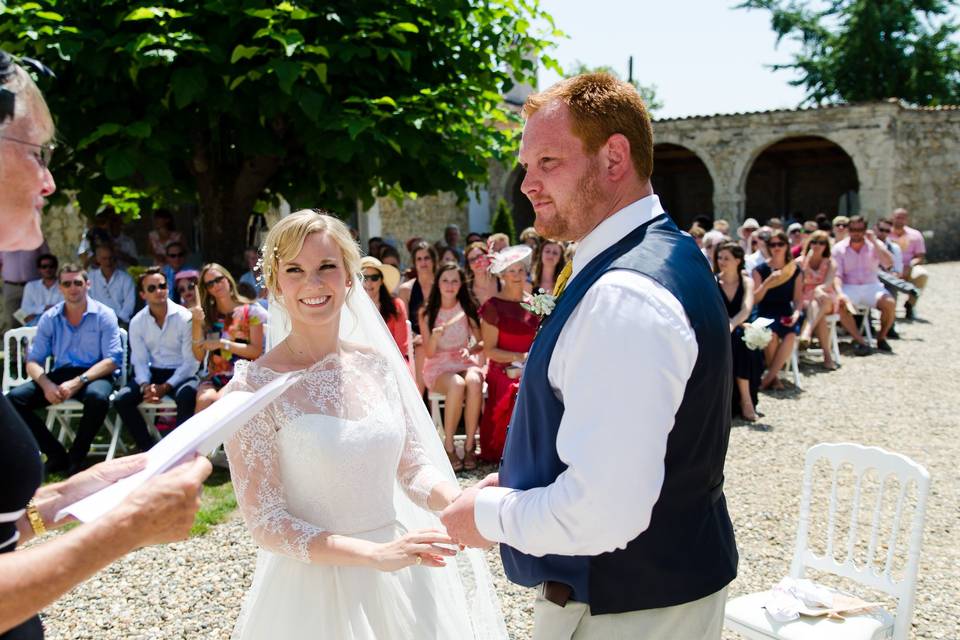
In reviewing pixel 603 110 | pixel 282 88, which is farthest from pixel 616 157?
pixel 282 88

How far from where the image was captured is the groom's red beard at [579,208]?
6.16 ft

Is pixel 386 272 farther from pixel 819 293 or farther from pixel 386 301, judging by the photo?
pixel 819 293

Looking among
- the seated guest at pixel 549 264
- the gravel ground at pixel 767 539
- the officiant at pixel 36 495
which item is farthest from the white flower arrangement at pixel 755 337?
the officiant at pixel 36 495

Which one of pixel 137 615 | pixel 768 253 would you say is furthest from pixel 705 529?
pixel 768 253

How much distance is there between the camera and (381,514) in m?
2.62

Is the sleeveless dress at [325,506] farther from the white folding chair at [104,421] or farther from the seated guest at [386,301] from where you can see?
the white folding chair at [104,421]

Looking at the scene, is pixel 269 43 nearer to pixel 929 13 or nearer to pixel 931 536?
pixel 931 536

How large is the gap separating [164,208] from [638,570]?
33.9 ft

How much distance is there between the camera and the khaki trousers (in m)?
1.79

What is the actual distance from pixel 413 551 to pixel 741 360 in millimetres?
→ 6679

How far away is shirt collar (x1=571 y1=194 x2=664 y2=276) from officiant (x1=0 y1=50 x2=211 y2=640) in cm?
94

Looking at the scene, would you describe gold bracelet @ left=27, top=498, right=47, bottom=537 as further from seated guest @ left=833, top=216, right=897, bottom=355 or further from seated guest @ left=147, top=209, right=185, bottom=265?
seated guest @ left=833, top=216, right=897, bottom=355

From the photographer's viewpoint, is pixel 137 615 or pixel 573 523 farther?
pixel 137 615

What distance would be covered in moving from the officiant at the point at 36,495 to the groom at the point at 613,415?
2.22 feet
